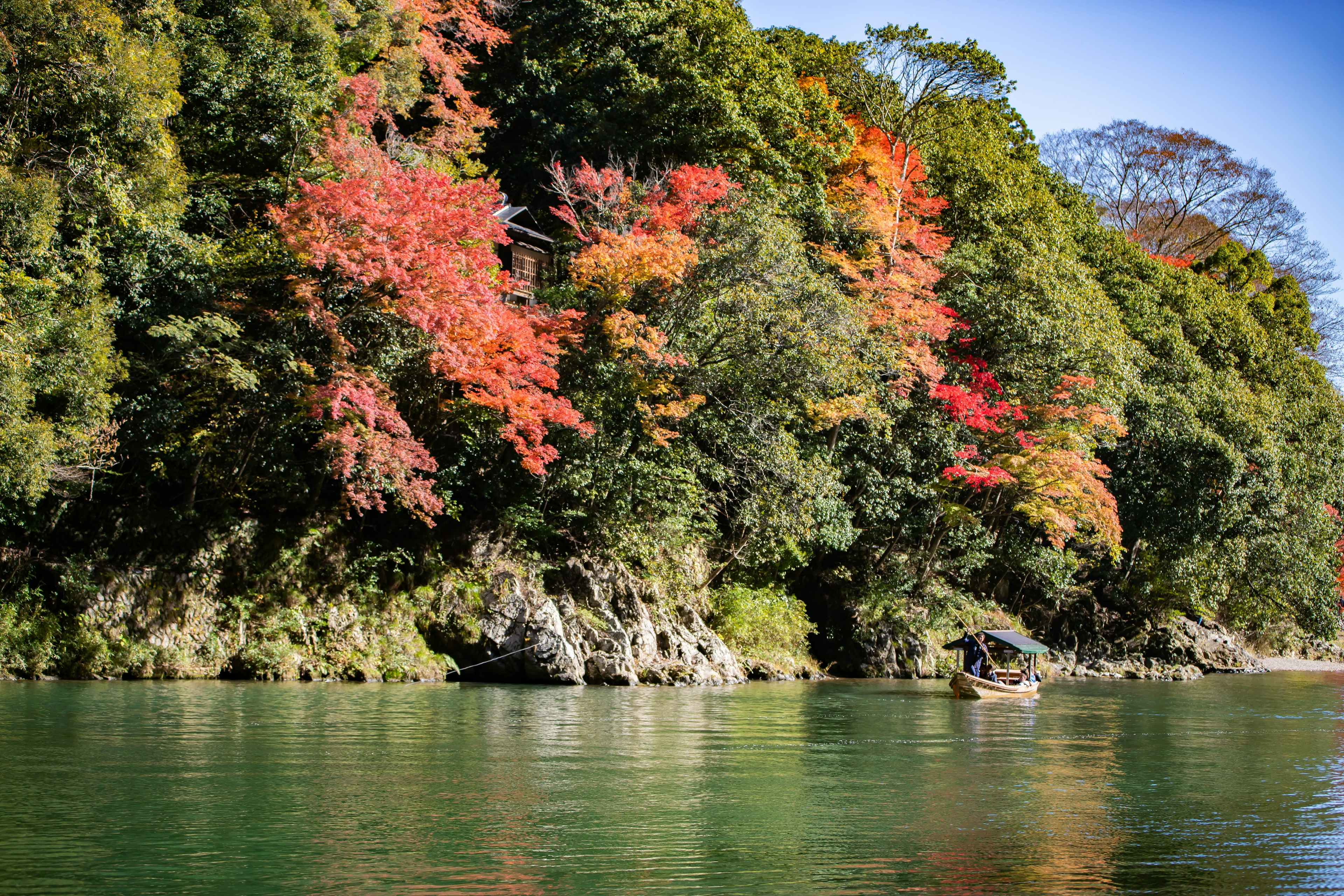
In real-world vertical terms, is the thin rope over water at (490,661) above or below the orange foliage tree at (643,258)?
below

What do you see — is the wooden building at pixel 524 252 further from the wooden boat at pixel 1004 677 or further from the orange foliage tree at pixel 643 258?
the wooden boat at pixel 1004 677

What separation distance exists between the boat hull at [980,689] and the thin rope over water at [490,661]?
8.82m

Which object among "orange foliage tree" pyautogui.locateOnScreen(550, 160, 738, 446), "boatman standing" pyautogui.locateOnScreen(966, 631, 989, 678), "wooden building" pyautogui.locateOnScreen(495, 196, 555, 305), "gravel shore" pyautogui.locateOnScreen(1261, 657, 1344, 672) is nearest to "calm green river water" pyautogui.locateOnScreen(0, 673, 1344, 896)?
"boatman standing" pyautogui.locateOnScreen(966, 631, 989, 678)

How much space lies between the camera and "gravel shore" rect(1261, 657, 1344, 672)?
37.7 metres

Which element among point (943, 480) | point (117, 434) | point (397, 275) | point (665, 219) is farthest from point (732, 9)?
point (117, 434)

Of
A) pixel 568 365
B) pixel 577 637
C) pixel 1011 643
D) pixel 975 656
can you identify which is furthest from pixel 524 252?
pixel 1011 643

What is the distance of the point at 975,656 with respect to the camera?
2369 cm

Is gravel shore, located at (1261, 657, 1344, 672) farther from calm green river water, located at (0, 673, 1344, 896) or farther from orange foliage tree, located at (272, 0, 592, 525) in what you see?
orange foliage tree, located at (272, 0, 592, 525)

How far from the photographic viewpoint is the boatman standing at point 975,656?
76.9 ft

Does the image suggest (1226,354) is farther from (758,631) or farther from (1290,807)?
(1290,807)

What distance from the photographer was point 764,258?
2403 centimetres

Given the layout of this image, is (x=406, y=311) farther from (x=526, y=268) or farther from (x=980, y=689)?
(x=980, y=689)

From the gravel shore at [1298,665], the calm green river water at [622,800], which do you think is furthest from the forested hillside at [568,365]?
the calm green river water at [622,800]

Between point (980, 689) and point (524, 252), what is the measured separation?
16.5m
